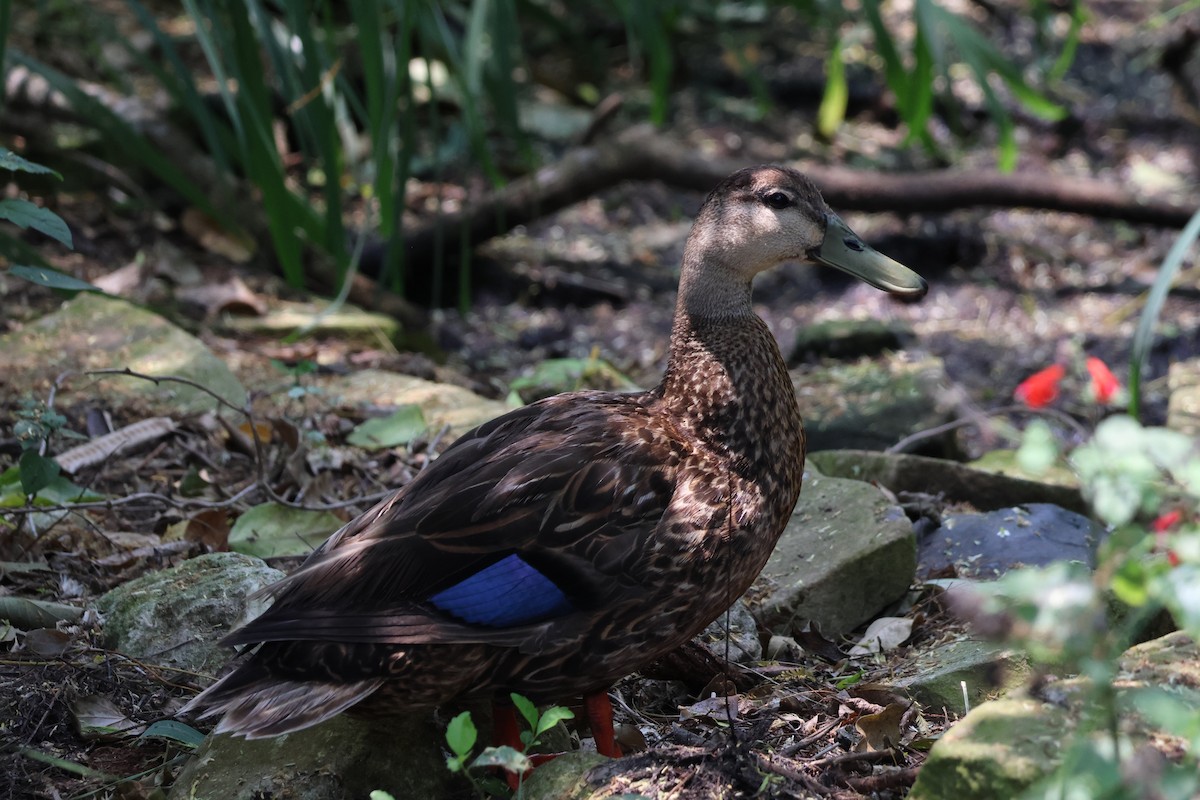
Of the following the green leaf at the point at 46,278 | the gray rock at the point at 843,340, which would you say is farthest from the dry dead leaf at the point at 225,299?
the green leaf at the point at 46,278

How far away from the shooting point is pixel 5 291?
5.04 meters

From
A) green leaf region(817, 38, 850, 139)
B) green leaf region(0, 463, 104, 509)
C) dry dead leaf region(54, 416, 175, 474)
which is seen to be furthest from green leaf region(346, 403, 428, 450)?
green leaf region(817, 38, 850, 139)

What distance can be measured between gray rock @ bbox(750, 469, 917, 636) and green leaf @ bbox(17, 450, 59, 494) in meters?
1.76

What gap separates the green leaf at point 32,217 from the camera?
268 cm

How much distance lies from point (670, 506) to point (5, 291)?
345 cm

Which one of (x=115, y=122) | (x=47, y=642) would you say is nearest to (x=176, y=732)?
(x=47, y=642)

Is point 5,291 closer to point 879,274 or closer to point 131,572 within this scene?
point 131,572

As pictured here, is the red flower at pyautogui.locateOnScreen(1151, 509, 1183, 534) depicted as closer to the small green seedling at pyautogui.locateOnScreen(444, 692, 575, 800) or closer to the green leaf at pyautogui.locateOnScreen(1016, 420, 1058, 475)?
the green leaf at pyautogui.locateOnScreen(1016, 420, 1058, 475)

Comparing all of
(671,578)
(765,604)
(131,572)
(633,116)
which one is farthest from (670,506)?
(633,116)

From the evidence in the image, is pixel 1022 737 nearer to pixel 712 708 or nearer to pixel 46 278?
pixel 712 708

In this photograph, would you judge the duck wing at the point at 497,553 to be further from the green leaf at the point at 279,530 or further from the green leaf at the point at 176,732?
the green leaf at the point at 279,530

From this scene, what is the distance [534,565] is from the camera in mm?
2607

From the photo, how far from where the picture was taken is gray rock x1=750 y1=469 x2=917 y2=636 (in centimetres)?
335

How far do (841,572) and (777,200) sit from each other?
3.18 feet
